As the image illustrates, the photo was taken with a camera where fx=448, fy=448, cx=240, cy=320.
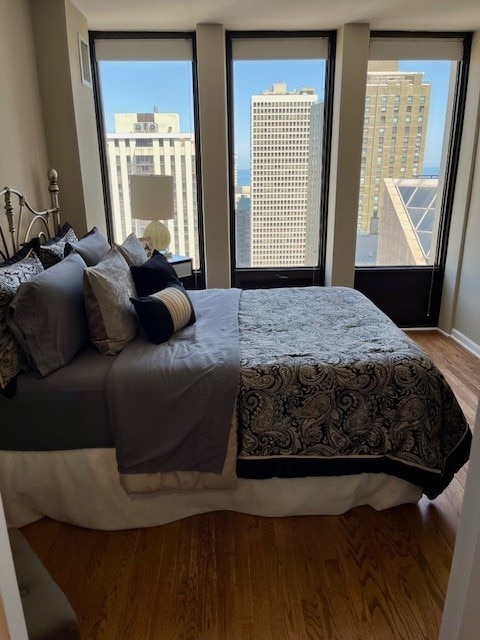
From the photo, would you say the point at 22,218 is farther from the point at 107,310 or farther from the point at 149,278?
the point at 107,310

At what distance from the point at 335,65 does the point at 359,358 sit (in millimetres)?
2777

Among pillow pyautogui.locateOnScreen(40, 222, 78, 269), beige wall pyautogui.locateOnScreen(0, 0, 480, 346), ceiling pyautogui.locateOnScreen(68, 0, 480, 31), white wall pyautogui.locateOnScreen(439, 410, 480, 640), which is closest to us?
white wall pyautogui.locateOnScreen(439, 410, 480, 640)

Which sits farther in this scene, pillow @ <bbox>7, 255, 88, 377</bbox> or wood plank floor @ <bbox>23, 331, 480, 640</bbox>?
pillow @ <bbox>7, 255, 88, 377</bbox>

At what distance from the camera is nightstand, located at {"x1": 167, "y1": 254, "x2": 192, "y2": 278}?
3.59 meters

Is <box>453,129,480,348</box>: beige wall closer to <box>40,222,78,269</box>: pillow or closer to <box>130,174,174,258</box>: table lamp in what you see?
<box>130,174,174,258</box>: table lamp

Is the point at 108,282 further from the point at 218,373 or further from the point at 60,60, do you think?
the point at 60,60

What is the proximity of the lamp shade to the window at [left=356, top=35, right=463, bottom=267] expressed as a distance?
1.70 m

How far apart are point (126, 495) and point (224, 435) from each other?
0.49m

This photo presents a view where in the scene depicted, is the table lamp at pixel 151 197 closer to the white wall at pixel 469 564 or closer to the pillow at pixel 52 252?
the pillow at pixel 52 252

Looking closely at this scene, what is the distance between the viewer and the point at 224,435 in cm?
179

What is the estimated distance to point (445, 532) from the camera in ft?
6.10

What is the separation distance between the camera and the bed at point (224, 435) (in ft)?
5.83

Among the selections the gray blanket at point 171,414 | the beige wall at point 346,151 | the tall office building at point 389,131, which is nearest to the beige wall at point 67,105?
the gray blanket at point 171,414

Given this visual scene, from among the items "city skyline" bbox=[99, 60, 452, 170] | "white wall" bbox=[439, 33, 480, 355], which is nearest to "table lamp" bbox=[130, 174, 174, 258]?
"city skyline" bbox=[99, 60, 452, 170]
